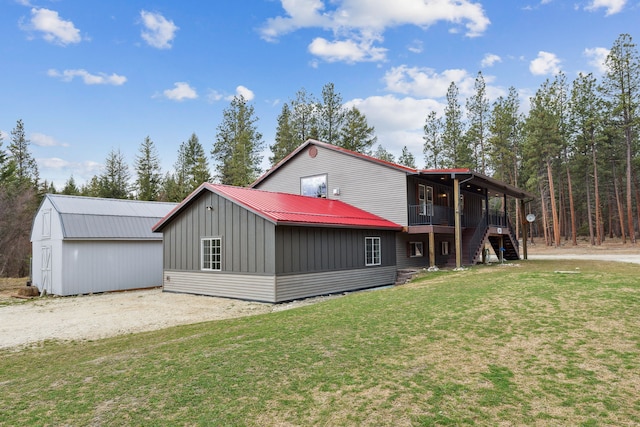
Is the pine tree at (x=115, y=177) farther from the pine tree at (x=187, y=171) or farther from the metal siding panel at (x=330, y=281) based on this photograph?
the metal siding panel at (x=330, y=281)

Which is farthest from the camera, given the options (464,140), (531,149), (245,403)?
(464,140)

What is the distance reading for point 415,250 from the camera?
20891 mm

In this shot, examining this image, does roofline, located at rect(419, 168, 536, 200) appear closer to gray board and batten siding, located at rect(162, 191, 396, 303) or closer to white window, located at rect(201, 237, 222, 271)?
gray board and batten siding, located at rect(162, 191, 396, 303)

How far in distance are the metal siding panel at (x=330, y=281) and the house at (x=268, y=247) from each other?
0.03 metres

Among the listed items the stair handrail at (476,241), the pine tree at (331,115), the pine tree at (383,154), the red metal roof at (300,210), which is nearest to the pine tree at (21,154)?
the pine tree at (331,115)

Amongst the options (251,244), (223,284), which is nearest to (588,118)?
(251,244)

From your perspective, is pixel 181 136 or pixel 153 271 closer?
pixel 153 271

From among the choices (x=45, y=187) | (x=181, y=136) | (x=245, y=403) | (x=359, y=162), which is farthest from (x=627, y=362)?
(x=45, y=187)

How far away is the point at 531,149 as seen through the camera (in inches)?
1519

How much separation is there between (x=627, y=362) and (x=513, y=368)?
153 centimetres

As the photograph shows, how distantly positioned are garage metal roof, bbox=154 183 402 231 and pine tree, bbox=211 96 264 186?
2157 cm

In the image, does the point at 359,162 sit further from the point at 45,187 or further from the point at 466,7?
the point at 45,187

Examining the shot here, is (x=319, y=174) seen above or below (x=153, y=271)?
above

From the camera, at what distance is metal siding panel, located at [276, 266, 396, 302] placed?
13.3m
